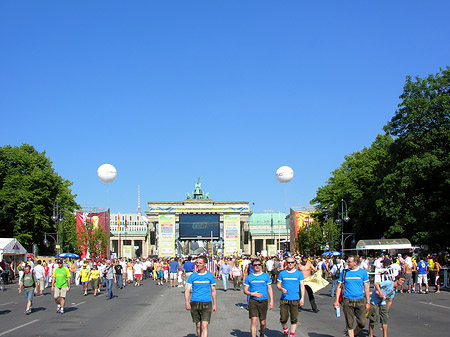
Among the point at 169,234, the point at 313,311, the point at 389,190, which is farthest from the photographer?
the point at 169,234

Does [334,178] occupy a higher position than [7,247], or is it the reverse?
[334,178]

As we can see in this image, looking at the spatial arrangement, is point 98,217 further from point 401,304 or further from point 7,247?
point 401,304

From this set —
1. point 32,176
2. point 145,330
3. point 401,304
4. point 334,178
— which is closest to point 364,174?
point 334,178

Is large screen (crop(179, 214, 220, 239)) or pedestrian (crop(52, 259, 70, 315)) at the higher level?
large screen (crop(179, 214, 220, 239))

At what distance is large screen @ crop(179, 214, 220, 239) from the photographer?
124 m

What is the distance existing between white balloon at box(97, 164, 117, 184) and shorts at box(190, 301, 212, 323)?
26.9 metres

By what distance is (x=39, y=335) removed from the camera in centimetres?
1270

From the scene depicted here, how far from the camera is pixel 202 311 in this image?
1041cm

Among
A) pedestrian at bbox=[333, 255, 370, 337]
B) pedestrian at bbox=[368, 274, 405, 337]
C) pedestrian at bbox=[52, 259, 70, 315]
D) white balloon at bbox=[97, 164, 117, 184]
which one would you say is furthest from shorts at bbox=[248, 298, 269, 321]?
white balloon at bbox=[97, 164, 117, 184]

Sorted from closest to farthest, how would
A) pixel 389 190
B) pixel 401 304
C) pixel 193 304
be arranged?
pixel 193 304
pixel 401 304
pixel 389 190

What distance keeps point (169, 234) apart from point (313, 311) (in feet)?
340

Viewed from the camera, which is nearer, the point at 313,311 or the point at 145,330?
the point at 145,330

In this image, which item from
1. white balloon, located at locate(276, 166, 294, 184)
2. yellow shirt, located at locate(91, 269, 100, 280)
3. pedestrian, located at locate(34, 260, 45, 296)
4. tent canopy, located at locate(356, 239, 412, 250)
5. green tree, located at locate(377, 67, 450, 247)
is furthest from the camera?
tent canopy, located at locate(356, 239, 412, 250)

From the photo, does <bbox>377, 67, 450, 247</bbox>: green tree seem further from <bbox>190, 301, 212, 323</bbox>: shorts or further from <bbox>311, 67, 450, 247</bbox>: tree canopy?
<bbox>190, 301, 212, 323</bbox>: shorts
